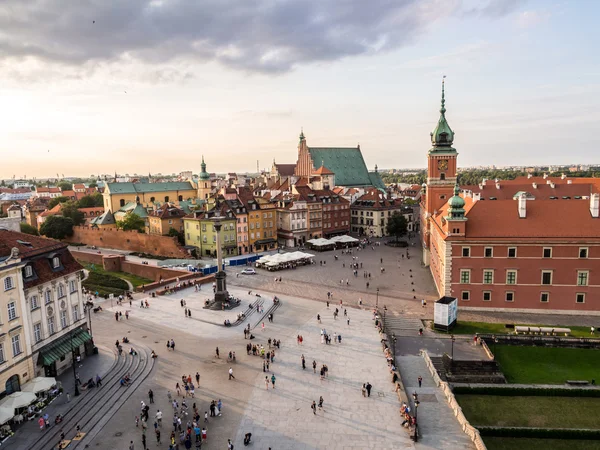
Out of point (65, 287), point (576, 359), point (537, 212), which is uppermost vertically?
point (537, 212)

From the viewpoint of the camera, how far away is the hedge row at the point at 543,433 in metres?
23.9

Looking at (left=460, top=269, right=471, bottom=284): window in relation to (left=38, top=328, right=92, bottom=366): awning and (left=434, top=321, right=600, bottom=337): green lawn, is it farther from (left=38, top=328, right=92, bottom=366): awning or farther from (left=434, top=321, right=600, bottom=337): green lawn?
(left=38, top=328, right=92, bottom=366): awning

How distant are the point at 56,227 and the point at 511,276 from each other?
81.8 m

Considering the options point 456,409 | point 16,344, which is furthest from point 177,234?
point 456,409

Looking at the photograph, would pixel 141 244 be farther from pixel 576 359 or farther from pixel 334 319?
pixel 576 359

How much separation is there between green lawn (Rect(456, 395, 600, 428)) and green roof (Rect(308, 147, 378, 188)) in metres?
87.2

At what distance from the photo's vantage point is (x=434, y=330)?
3919 centimetres

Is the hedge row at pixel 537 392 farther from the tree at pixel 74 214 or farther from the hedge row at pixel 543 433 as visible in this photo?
the tree at pixel 74 214

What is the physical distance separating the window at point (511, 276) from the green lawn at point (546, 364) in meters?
8.59

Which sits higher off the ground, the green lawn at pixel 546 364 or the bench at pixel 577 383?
the bench at pixel 577 383

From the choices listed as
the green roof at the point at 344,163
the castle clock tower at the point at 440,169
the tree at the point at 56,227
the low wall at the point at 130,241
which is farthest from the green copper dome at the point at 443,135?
the tree at the point at 56,227

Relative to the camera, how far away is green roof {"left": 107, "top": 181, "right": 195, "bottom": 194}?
347 ft

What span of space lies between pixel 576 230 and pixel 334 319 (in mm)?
23153

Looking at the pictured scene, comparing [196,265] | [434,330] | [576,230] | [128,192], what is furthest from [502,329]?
[128,192]
